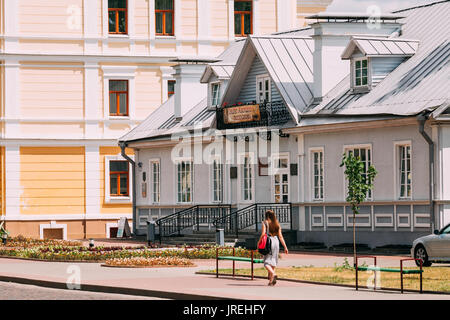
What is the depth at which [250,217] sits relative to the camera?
41.2 meters

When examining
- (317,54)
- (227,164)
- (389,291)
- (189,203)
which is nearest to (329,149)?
(317,54)

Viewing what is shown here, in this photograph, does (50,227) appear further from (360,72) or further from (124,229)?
(360,72)

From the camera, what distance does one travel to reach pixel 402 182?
34938 mm

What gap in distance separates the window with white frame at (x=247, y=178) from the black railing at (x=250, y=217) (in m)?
0.88

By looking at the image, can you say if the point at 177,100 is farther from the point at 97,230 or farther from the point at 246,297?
the point at 246,297

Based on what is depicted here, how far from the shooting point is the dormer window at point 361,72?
124ft

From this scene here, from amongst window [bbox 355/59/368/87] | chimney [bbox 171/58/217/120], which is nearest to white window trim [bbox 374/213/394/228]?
window [bbox 355/59/368/87]

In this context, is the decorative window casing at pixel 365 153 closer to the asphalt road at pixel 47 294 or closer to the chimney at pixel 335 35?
the chimney at pixel 335 35

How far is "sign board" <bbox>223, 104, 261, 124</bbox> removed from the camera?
41.0 meters

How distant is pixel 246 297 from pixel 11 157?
35038mm

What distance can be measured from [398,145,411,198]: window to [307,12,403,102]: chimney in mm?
4950

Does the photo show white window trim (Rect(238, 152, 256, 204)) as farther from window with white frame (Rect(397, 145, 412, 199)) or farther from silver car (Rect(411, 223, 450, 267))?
silver car (Rect(411, 223, 450, 267))

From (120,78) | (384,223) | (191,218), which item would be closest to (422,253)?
(384,223)

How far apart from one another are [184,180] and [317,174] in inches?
359
